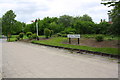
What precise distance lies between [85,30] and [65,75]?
2121 centimetres

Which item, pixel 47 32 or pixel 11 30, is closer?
pixel 47 32

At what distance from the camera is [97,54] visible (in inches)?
367

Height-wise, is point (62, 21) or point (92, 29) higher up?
point (62, 21)

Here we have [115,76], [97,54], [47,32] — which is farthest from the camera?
[47,32]

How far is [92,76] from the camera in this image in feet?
15.1

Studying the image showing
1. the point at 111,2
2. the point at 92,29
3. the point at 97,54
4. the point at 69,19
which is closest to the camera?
the point at 111,2

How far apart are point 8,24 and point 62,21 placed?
19.3 meters

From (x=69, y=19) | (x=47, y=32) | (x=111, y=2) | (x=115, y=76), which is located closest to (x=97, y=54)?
(x=111, y=2)

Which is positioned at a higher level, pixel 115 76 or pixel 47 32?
pixel 47 32

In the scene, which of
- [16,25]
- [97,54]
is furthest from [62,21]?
[97,54]

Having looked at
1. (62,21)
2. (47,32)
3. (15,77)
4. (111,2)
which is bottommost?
(15,77)

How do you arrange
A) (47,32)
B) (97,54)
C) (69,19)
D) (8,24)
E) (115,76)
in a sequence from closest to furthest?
(115,76)
(97,54)
(47,32)
(8,24)
(69,19)

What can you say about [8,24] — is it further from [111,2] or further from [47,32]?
[111,2]

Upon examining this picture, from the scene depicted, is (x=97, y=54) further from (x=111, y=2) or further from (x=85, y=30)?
(x=85, y=30)
